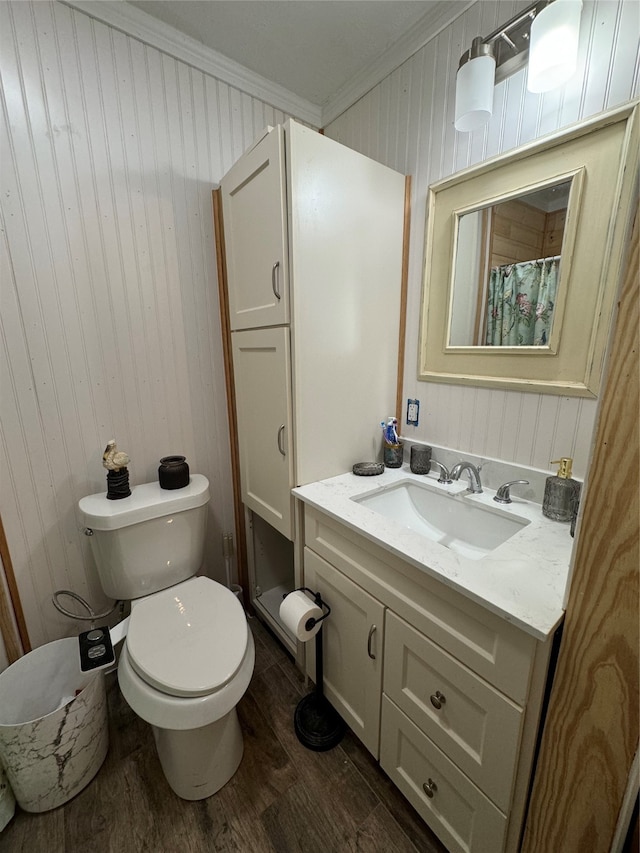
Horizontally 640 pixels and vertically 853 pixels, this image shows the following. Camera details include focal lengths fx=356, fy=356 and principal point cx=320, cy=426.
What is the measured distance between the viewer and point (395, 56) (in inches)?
51.2

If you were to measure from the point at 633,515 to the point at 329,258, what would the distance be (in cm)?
105

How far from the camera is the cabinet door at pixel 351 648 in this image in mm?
1036

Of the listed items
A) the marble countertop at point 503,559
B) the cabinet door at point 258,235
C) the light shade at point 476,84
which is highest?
the light shade at point 476,84

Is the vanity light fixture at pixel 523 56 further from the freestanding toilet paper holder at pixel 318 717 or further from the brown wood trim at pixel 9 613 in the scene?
the brown wood trim at pixel 9 613

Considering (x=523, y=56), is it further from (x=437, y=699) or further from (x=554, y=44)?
(x=437, y=699)

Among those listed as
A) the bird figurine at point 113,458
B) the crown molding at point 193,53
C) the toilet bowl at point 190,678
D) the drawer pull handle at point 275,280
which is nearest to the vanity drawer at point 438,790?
the toilet bowl at point 190,678

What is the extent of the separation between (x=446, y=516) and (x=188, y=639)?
908mm

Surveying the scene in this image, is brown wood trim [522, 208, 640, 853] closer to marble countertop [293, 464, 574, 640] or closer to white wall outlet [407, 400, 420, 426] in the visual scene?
marble countertop [293, 464, 574, 640]

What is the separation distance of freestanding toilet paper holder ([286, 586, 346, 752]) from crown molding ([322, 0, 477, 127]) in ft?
6.32

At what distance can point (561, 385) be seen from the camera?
1.04 metres

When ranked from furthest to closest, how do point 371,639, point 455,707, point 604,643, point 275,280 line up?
point 275,280
point 371,639
point 455,707
point 604,643

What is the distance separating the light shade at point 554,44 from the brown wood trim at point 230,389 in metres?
1.10

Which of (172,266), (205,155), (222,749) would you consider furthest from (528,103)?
(222,749)

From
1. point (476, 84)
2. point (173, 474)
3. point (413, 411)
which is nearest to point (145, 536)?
point (173, 474)
